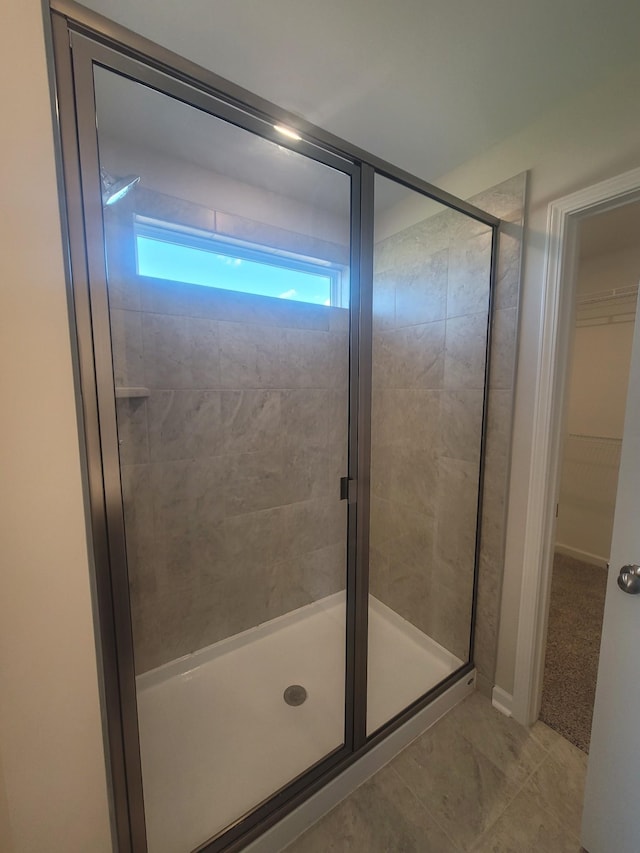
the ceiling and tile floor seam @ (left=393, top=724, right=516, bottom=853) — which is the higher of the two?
the ceiling

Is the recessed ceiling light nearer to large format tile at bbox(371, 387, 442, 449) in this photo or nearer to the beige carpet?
large format tile at bbox(371, 387, 442, 449)

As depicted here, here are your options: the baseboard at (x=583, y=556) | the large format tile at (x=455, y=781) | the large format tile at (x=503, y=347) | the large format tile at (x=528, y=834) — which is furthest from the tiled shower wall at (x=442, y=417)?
the baseboard at (x=583, y=556)

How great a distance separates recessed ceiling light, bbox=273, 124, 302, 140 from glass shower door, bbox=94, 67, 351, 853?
0.80 ft

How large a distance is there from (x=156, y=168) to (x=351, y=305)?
1.15 m

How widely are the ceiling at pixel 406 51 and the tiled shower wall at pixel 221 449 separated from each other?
560 millimetres

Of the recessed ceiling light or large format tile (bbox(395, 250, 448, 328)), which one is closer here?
the recessed ceiling light

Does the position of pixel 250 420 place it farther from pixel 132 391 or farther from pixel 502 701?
pixel 502 701

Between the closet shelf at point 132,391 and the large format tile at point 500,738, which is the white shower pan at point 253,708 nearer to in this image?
the large format tile at point 500,738

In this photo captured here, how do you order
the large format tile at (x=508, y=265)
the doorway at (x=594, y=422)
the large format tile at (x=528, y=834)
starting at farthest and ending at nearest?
the doorway at (x=594, y=422) < the large format tile at (x=508, y=265) < the large format tile at (x=528, y=834)

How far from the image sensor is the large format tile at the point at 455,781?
115 cm

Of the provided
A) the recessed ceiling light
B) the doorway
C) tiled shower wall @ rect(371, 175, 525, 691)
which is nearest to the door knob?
tiled shower wall @ rect(371, 175, 525, 691)

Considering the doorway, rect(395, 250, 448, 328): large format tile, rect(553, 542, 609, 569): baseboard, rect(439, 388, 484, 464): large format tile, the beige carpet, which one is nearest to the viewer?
the beige carpet

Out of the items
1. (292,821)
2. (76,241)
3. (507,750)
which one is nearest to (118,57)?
(76,241)

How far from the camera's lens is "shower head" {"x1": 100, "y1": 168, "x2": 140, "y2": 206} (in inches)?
45.7
